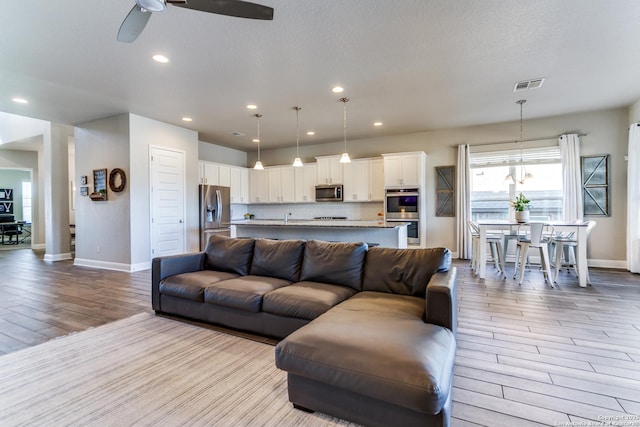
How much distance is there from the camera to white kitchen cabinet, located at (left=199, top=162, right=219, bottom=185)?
287 inches

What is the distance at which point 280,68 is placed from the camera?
3.72 meters

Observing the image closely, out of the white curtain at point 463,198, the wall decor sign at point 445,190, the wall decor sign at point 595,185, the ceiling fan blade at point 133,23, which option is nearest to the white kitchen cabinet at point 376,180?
the wall decor sign at point 445,190

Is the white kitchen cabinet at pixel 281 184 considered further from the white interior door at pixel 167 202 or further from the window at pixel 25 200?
the window at pixel 25 200

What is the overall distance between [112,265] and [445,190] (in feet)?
23.3

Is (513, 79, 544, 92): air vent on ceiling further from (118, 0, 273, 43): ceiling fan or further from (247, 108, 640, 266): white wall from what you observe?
(118, 0, 273, 43): ceiling fan

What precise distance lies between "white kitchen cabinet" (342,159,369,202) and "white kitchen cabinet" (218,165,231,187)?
3094mm

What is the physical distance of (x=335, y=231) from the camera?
482 cm

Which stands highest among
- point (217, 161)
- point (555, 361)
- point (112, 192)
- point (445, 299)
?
point (217, 161)

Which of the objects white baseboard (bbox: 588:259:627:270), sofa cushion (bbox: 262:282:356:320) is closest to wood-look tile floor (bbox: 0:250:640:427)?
white baseboard (bbox: 588:259:627:270)

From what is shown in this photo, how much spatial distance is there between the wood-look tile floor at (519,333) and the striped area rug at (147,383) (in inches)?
23.8

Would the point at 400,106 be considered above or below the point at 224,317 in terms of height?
above

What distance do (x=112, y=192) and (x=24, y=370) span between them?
4345 millimetres

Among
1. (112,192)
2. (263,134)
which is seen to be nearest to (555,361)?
(263,134)

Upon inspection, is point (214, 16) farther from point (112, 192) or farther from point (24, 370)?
point (112, 192)
